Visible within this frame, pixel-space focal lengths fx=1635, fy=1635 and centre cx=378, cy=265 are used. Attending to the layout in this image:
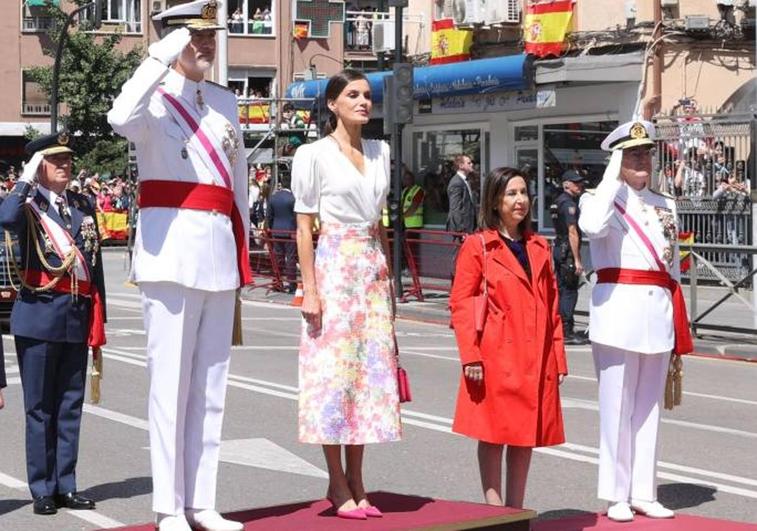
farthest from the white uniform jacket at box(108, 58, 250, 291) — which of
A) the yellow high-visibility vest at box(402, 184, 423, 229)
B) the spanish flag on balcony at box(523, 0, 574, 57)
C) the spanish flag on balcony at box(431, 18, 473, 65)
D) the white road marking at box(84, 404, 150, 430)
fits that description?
the spanish flag on balcony at box(431, 18, 473, 65)

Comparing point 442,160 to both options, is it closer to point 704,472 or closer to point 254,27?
point 704,472

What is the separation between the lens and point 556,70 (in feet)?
89.7

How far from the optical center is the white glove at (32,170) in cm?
916

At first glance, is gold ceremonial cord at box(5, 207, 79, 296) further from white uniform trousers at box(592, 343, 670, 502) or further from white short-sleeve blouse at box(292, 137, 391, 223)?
white uniform trousers at box(592, 343, 670, 502)

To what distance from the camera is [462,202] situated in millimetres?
23750

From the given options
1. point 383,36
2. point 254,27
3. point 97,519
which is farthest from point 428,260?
point 254,27

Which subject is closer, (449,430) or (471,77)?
(449,430)

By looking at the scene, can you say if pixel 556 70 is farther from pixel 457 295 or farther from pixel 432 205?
pixel 457 295

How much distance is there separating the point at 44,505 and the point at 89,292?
120cm

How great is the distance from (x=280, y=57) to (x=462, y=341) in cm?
5493

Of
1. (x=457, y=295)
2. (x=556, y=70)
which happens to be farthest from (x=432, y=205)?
(x=457, y=295)

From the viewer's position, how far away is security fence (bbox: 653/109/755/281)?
24.2m

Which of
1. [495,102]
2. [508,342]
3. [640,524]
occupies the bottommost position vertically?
[640,524]

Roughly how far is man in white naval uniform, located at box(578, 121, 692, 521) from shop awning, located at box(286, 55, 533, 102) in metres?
18.6
